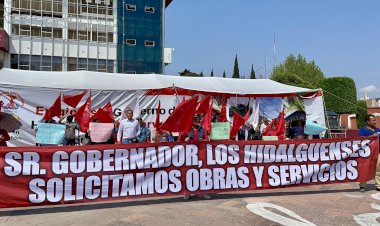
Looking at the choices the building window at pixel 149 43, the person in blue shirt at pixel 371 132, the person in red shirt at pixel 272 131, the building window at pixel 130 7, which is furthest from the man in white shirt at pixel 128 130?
the building window at pixel 130 7

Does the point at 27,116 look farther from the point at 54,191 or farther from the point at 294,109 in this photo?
the point at 294,109

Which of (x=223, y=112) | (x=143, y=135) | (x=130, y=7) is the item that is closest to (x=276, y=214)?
(x=143, y=135)

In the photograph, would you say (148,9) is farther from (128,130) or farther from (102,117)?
(128,130)

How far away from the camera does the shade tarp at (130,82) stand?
11414 mm

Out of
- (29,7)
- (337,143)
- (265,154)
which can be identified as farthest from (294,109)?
(29,7)

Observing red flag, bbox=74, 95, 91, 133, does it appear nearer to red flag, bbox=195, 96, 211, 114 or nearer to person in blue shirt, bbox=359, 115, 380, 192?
red flag, bbox=195, 96, 211, 114

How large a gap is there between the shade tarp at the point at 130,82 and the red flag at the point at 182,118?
3.42 m

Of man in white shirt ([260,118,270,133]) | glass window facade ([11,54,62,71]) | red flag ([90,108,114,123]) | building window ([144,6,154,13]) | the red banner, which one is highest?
building window ([144,6,154,13])

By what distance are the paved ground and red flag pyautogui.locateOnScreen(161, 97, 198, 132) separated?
1380mm

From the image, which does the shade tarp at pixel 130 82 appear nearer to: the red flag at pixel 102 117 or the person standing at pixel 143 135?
the red flag at pixel 102 117

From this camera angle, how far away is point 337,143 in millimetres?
8430

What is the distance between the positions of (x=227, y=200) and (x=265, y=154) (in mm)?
1232

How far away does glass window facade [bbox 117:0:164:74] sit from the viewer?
135 ft

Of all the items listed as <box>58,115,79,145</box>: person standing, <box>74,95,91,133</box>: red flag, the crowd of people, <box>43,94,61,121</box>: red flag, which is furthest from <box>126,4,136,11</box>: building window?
<box>43,94,61,121</box>: red flag
